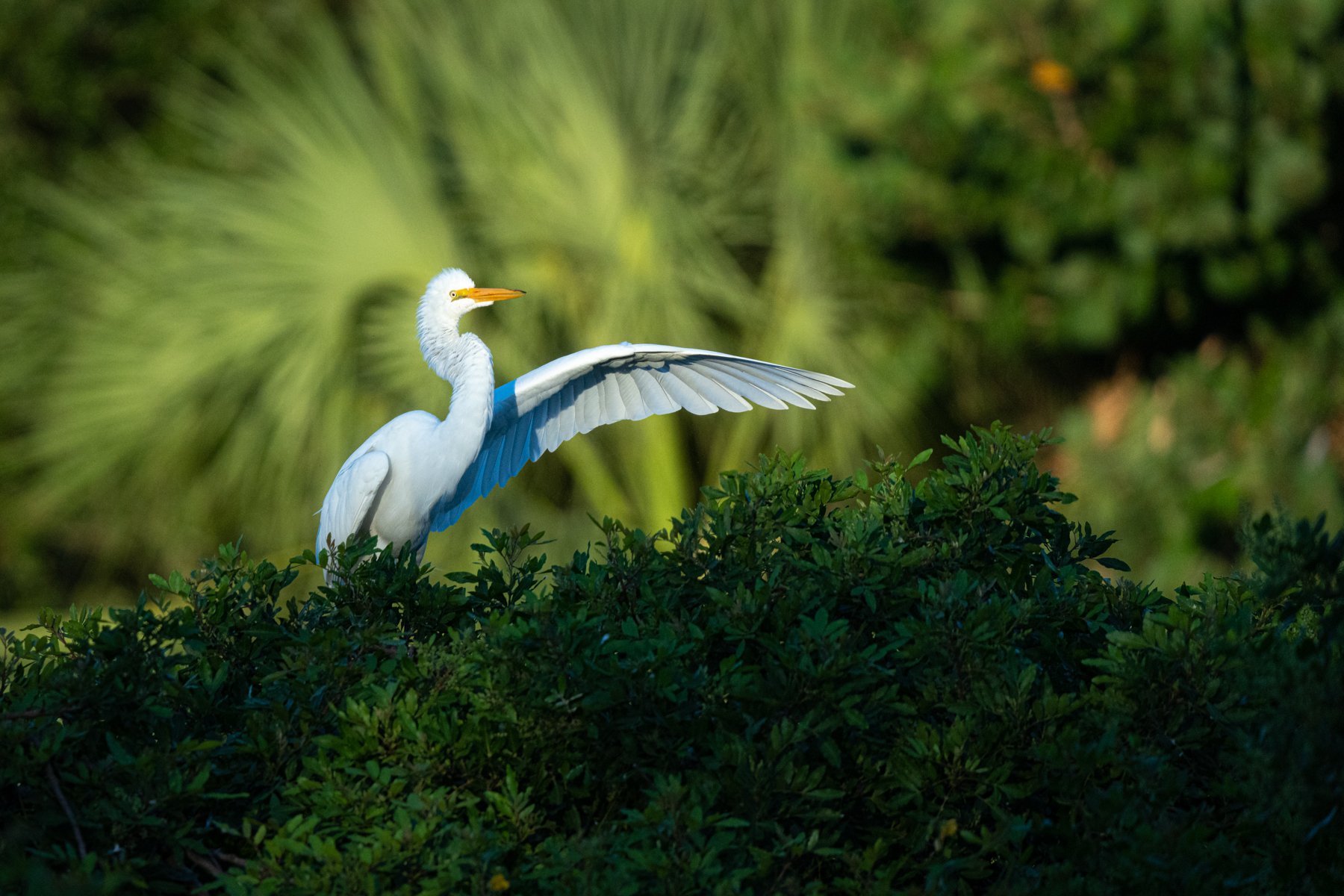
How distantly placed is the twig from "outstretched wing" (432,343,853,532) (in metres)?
1.65

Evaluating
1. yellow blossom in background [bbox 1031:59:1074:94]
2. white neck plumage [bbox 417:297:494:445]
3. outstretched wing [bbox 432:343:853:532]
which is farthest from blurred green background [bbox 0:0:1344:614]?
white neck plumage [bbox 417:297:494:445]

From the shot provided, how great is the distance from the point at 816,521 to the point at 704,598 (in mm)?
290

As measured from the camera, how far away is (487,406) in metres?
3.29

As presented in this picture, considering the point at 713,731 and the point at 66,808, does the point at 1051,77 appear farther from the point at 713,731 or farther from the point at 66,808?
the point at 66,808

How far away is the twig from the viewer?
1.80 metres

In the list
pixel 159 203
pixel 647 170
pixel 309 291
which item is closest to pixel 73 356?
pixel 159 203

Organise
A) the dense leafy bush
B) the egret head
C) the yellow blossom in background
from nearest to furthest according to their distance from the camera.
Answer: the dense leafy bush → the egret head → the yellow blossom in background

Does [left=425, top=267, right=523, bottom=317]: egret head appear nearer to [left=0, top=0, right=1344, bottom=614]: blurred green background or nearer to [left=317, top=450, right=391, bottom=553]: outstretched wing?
[left=317, top=450, right=391, bottom=553]: outstretched wing

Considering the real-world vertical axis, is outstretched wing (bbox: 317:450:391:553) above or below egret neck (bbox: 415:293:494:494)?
below

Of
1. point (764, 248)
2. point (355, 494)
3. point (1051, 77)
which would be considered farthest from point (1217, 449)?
point (355, 494)

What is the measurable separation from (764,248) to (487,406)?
13.7 feet

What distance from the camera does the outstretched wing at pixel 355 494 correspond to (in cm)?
330

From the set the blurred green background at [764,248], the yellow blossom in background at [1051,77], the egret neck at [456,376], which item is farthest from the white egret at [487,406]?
the yellow blossom in background at [1051,77]

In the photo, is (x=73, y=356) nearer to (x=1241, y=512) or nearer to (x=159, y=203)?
(x=159, y=203)
